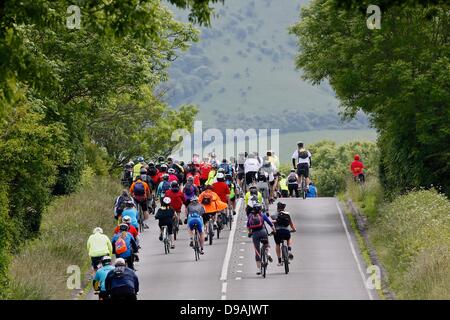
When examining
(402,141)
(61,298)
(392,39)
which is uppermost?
(392,39)

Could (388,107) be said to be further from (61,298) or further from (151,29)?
(151,29)

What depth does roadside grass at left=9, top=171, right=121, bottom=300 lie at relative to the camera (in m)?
29.5

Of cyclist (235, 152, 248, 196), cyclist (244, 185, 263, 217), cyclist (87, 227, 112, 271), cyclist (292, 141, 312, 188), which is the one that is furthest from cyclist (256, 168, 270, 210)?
cyclist (87, 227, 112, 271)

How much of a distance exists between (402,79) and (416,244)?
1131cm

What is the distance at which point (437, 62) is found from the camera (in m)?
42.6

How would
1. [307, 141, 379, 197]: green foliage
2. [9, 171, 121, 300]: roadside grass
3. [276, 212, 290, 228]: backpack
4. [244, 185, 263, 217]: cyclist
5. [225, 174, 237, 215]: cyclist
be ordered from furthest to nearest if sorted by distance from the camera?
[307, 141, 379, 197]: green foliage < [225, 174, 237, 215]: cyclist < [244, 185, 263, 217]: cyclist < [276, 212, 290, 228]: backpack < [9, 171, 121, 300]: roadside grass

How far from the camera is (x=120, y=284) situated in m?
25.2

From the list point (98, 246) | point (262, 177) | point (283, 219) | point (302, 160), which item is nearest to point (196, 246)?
point (283, 219)

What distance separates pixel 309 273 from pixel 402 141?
13.7 m

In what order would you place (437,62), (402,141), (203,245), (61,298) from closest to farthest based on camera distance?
(61,298)
(203,245)
(437,62)
(402,141)

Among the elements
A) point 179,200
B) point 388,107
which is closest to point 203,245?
point 179,200

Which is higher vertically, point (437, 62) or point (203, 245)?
point (437, 62)

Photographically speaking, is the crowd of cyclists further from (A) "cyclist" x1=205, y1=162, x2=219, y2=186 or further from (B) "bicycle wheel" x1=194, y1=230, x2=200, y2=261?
(B) "bicycle wheel" x1=194, y1=230, x2=200, y2=261
